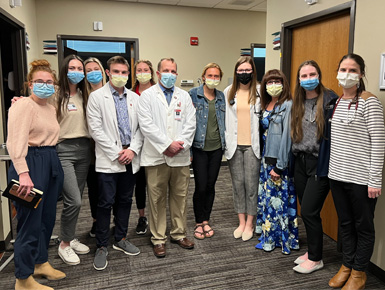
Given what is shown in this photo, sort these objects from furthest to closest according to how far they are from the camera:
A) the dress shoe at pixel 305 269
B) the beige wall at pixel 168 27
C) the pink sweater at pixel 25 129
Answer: the beige wall at pixel 168 27 < the dress shoe at pixel 305 269 < the pink sweater at pixel 25 129

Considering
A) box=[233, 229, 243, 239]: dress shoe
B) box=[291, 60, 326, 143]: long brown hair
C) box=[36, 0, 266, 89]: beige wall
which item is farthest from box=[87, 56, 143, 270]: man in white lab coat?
box=[36, 0, 266, 89]: beige wall

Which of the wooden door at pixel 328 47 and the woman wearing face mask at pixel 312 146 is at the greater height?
the wooden door at pixel 328 47

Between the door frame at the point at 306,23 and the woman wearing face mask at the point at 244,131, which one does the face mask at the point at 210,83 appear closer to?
the woman wearing face mask at the point at 244,131

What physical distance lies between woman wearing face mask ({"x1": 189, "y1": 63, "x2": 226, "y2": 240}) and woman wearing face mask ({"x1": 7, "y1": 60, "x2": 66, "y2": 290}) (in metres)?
1.15

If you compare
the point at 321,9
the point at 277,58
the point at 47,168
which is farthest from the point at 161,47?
the point at 47,168

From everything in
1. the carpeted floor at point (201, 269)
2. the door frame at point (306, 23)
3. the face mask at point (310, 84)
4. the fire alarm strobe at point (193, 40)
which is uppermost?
the fire alarm strobe at point (193, 40)

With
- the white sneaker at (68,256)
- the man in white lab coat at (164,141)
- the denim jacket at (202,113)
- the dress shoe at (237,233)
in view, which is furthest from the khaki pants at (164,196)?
the white sneaker at (68,256)

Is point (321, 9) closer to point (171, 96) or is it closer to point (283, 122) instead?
point (283, 122)

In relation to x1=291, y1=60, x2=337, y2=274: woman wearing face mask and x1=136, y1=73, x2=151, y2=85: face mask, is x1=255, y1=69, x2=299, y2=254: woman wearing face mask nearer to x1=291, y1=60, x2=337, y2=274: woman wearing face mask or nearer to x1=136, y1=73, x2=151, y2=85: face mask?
x1=291, y1=60, x2=337, y2=274: woman wearing face mask

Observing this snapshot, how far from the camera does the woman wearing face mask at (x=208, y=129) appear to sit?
2.73 m

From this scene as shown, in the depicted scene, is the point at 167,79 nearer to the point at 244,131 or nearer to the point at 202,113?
the point at 202,113

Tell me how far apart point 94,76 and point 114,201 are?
3.47ft

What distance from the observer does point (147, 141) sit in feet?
8.21

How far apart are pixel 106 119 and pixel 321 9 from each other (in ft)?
7.04
